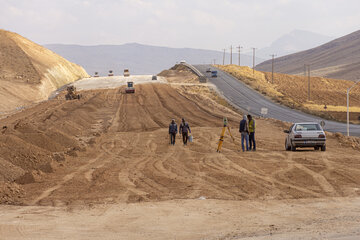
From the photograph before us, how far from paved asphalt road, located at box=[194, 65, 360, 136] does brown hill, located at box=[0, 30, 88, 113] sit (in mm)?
32457

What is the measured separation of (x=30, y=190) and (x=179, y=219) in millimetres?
6234

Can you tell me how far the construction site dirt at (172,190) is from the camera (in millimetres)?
11312

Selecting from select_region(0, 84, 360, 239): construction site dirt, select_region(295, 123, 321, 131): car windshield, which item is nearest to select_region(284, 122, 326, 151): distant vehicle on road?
select_region(295, 123, 321, 131): car windshield

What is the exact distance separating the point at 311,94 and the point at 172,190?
A: 322ft

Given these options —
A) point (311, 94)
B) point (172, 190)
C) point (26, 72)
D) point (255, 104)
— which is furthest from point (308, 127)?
point (26, 72)

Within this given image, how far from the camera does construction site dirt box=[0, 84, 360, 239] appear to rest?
37.1ft

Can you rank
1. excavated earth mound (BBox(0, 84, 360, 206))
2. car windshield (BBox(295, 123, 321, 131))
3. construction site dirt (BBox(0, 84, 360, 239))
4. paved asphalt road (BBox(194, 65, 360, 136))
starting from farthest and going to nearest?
paved asphalt road (BBox(194, 65, 360, 136))
car windshield (BBox(295, 123, 321, 131))
excavated earth mound (BBox(0, 84, 360, 206))
construction site dirt (BBox(0, 84, 360, 239))

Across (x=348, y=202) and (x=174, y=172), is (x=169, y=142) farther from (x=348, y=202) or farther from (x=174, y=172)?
(x=348, y=202)

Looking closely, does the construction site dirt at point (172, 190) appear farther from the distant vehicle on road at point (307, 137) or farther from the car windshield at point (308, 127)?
the car windshield at point (308, 127)

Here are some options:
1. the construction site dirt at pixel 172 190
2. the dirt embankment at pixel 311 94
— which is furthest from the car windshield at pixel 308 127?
the dirt embankment at pixel 311 94

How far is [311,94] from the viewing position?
11019 cm

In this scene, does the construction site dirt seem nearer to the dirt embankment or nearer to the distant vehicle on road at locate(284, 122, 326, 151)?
the distant vehicle on road at locate(284, 122, 326, 151)

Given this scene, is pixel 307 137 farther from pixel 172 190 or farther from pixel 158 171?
pixel 172 190

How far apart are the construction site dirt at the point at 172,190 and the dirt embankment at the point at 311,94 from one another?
150 feet
